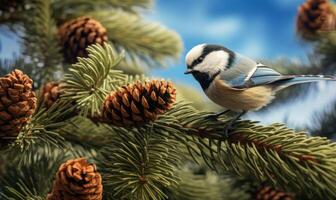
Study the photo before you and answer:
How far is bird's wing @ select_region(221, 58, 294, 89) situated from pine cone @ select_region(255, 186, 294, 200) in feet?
0.59

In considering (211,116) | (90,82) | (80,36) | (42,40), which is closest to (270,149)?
(211,116)

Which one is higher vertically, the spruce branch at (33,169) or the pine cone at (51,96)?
the pine cone at (51,96)

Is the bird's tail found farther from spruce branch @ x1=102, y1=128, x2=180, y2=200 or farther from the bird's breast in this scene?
spruce branch @ x1=102, y1=128, x2=180, y2=200

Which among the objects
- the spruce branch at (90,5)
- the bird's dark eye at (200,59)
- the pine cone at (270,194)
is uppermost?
the spruce branch at (90,5)

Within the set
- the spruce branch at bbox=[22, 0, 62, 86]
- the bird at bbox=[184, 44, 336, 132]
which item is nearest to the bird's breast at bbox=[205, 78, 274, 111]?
the bird at bbox=[184, 44, 336, 132]

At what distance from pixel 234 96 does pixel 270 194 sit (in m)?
0.18

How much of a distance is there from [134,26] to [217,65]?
0.34m

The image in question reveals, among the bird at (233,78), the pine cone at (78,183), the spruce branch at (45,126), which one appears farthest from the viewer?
the bird at (233,78)

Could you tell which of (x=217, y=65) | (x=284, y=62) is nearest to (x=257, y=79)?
(x=217, y=65)

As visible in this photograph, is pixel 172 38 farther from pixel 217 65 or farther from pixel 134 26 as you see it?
pixel 217 65

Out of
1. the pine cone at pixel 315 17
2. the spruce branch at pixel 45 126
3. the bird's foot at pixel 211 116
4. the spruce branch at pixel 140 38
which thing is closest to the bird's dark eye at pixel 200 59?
the bird's foot at pixel 211 116

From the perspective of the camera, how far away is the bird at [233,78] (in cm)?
91

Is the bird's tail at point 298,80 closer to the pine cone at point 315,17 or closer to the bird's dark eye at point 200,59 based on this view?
the bird's dark eye at point 200,59

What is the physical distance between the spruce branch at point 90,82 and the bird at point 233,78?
0.48 ft
